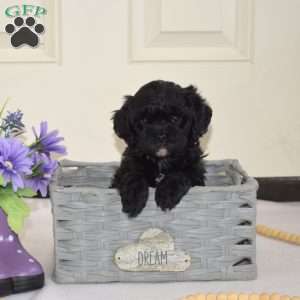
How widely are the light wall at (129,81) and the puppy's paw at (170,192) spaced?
82cm

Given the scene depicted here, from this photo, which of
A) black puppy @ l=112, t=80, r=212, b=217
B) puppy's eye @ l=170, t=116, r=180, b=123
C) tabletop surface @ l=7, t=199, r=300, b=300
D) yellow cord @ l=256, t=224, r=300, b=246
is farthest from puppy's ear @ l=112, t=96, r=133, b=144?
yellow cord @ l=256, t=224, r=300, b=246

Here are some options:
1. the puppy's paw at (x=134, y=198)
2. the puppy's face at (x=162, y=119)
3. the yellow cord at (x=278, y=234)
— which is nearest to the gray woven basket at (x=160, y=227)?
the puppy's paw at (x=134, y=198)

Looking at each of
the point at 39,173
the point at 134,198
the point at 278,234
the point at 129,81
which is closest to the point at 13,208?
the point at 39,173

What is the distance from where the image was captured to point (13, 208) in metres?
1.29

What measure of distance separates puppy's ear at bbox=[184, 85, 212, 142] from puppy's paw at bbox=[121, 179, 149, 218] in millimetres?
202

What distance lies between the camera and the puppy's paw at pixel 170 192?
1330 mm

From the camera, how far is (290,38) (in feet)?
7.11

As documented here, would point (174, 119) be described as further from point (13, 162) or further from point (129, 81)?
point (129, 81)

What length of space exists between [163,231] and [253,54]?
0.99m

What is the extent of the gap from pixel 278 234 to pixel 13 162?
82 centimetres

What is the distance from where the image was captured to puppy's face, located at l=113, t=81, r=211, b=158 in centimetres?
141

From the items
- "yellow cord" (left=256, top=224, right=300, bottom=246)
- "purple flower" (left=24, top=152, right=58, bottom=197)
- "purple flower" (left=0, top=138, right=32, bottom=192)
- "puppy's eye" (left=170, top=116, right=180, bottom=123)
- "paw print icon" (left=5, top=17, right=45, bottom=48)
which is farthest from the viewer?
"paw print icon" (left=5, top=17, right=45, bottom=48)

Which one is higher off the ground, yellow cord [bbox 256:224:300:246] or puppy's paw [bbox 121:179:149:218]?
puppy's paw [bbox 121:179:149:218]

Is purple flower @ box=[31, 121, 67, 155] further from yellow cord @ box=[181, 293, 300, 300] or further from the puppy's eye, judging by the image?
yellow cord @ box=[181, 293, 300, 300]
